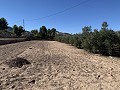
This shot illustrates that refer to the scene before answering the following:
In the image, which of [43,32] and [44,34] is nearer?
[44,34]

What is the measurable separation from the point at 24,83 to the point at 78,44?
21574 millimetres

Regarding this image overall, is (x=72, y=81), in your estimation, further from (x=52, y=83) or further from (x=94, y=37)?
(x=94, y=37)

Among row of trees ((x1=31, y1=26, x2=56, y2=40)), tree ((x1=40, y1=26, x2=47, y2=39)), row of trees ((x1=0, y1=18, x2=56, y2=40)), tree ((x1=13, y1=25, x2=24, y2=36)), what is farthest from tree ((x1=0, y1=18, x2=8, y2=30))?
tree ((x1=40, y1=26, x2=47, y2=39))

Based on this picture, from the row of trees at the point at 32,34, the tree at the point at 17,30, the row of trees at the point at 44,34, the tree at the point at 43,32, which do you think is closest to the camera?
the tree at the point at 17,30

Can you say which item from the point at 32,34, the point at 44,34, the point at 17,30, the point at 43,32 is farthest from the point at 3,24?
the point at 44,34

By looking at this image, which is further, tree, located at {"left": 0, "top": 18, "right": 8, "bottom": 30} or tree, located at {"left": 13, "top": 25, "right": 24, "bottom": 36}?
tree, located at {"left": 0, "top": 18, "right": 8, "bottom": 30}

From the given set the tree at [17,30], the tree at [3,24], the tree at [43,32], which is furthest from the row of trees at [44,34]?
the tree at [3,24]

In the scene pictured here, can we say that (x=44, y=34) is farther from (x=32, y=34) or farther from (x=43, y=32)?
(x=32, y=34)

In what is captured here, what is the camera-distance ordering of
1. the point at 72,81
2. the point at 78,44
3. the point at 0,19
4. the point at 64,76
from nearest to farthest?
the point at 72,81 → the point at 64,76 → the point at 78,44 → the point at 0,19

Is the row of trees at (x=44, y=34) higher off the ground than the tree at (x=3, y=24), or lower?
lower

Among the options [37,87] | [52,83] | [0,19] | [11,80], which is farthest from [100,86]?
[0,19]

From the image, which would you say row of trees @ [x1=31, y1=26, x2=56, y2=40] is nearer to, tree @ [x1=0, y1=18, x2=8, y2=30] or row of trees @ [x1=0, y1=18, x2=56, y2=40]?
row of trees @ [x1=0, y1=18, x2=56, y2=40]

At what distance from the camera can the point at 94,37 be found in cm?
1808

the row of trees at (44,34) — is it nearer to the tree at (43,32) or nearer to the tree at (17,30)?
the tree at (43,32)
